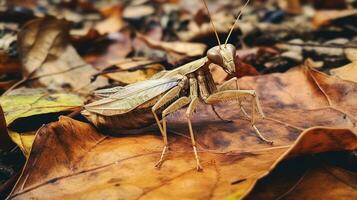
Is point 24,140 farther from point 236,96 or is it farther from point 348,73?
point 348,73

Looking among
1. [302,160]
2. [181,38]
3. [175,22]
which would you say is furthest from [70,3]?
[302,160]

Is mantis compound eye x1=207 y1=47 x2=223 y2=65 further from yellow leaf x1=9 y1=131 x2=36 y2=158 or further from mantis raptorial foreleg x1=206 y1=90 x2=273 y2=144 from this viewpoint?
yellow leaf x1=9 y1=131 x2=36 y2=158

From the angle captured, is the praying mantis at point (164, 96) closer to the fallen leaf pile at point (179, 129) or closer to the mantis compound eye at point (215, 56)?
the mantis compound eye at point (215, 56)

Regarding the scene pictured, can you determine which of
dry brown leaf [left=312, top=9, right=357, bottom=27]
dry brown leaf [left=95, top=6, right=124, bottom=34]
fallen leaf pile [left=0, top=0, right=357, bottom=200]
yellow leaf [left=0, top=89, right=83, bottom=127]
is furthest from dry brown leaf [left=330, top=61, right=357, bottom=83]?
dry brown leaf [left=95, top=6, right=124, bottom=34]

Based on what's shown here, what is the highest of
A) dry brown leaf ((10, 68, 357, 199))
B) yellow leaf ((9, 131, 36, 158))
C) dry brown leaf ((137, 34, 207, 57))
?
dry brown leaf ((137, 34, 207, 57))

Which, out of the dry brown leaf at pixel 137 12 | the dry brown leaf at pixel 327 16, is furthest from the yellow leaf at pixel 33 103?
the dry brown leaf at pixel 137 12

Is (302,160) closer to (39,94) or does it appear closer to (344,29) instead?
(39,94)
